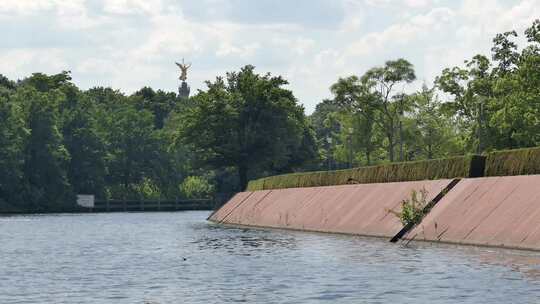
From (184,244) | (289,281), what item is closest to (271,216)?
(184,244)

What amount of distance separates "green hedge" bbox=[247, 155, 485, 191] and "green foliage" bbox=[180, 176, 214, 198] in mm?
75440

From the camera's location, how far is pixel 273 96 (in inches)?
4975

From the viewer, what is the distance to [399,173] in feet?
190

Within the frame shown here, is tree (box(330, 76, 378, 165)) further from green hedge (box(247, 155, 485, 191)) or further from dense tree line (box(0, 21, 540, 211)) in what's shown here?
green hedge (box(247, 155, 485, 191))

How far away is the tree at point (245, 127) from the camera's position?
124 metres

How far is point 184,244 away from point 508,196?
A: 47.6ft

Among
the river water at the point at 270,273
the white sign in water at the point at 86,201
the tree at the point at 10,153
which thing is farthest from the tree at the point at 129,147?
the river water at the point at 270,273

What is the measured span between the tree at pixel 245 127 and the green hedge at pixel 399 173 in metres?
41.4

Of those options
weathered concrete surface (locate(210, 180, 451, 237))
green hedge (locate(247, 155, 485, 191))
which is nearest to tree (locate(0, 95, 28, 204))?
weathered concrete surface (locate(210, 180, 451, 237))

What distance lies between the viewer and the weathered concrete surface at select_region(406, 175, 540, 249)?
3806cm

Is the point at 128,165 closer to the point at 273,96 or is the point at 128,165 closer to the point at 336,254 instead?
the point at 273,96

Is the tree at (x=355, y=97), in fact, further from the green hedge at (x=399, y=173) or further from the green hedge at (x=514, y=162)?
the green hedge at (x=514, y=162)

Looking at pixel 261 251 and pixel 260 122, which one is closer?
pixel 261 251

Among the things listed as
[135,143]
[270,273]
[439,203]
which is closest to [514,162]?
[439,203]
